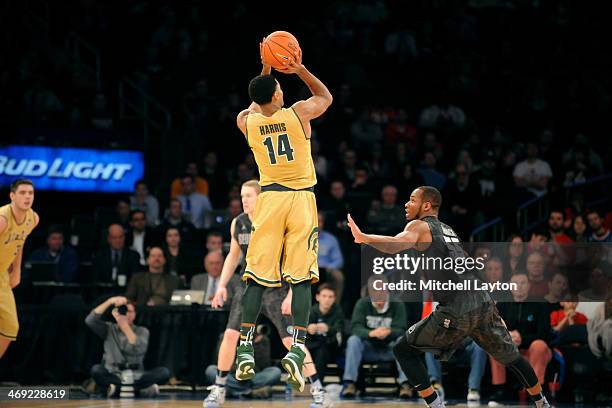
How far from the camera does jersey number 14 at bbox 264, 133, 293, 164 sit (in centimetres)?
859

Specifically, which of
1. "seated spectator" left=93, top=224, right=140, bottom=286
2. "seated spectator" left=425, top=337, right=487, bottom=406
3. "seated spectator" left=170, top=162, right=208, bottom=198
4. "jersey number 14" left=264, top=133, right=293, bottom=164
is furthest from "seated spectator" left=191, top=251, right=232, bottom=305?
"jersey number 14" left=264, top=133, right=293, bottom=164

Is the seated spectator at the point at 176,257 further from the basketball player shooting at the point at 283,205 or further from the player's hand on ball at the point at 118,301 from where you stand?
the basketball player shooting at the point at 283,205

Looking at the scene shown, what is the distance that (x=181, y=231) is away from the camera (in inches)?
Answer: 625

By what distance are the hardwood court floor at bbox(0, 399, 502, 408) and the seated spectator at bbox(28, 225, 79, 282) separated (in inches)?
147

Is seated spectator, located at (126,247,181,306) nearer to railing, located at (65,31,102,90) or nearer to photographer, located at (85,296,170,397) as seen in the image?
photographer, located at (85,296,170,397)

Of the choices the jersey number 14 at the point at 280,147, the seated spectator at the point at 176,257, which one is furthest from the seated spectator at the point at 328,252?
the jersey number 14 at the point at 280,147

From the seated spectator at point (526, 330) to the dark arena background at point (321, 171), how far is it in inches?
1.0

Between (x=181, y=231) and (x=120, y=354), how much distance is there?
3.53 metres

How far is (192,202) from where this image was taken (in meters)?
17.1

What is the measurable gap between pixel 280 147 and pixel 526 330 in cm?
511

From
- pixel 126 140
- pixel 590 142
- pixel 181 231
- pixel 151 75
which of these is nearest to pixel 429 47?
pixel 590 142

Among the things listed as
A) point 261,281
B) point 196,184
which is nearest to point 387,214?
point 196,184

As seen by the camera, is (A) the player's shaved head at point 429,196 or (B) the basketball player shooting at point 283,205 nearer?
(B) the basketball player shooting at point 283,205

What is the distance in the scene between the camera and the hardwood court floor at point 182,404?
34.4 feet
